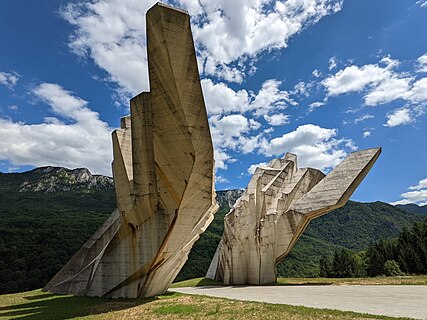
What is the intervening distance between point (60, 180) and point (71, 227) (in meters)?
100

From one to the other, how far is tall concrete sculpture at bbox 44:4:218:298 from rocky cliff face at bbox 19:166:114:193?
139096 mm

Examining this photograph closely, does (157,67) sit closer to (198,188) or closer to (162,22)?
(162,22)

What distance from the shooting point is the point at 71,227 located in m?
62.3

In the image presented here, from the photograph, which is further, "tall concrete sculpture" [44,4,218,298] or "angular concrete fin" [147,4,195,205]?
"tall concrete sculpture" [44,4,218,298]

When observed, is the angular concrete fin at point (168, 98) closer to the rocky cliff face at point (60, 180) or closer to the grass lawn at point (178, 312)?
the grass lawn at point (178, 312)

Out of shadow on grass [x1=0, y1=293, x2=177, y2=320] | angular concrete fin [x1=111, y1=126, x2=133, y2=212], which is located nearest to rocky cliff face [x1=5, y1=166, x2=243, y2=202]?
angular concrete fin [x1=111, y1=126, x2=133, y2=212]

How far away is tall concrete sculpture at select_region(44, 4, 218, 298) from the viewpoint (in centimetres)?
1112

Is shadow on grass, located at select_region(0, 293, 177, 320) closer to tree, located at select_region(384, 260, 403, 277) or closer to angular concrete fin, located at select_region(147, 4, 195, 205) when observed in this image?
angular concrete fin, located at select_region(147, 4, 195, 205)

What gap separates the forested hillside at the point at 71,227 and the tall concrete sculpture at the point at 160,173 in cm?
2699

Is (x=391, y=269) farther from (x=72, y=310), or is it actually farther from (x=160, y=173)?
(x=72, y=310)

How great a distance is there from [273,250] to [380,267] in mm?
30723

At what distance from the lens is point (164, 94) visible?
11.9m

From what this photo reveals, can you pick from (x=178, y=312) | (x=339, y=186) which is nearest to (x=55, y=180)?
(x=339, y=186)

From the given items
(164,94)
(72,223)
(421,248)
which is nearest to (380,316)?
(164,94)
